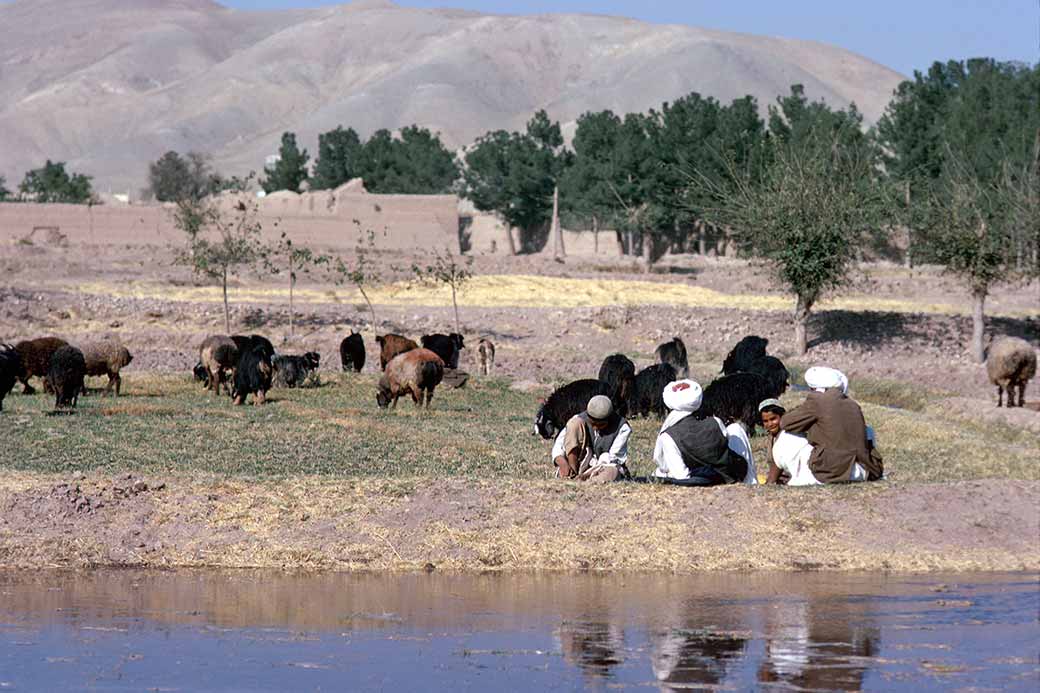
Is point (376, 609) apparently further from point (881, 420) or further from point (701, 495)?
point (881, 420)

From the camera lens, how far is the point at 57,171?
103m

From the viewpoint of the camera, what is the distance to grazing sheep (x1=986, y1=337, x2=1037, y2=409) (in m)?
28.0

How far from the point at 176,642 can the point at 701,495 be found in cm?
482

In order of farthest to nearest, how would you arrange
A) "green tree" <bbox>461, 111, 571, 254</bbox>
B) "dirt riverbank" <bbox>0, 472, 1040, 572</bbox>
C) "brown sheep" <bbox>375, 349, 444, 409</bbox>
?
"green tree" <bbox>461, 111, 571, 254</bbox>
"brown sheep" <bbox>375, 349, 444, 409</bbox>
"dirt riverbank" <bbox>0, 472, 1040, 572</bbox>

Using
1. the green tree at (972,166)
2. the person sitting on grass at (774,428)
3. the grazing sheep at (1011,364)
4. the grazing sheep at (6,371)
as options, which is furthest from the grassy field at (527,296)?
the person sitting on grass at (774,428)

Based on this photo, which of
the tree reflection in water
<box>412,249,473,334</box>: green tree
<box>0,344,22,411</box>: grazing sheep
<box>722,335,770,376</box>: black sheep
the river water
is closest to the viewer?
the river water

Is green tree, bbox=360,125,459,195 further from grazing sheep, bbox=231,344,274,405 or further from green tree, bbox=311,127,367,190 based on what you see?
grazing sheep, bbox=231,344,274,405

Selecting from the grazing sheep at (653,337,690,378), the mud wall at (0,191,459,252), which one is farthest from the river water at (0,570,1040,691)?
the mud wall at (0,191,459,252)

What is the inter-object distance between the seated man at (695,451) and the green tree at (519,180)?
7514 cm

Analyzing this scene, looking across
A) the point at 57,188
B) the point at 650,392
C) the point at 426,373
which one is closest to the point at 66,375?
the point at 426,373

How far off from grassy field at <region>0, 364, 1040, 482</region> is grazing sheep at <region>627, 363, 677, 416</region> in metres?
0.31

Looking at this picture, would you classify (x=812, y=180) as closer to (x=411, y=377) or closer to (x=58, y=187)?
(x=411, y=377)

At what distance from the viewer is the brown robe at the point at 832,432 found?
42.8ft

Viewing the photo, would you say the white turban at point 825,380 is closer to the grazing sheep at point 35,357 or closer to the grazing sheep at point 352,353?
the grazing sheep at point 35,357
